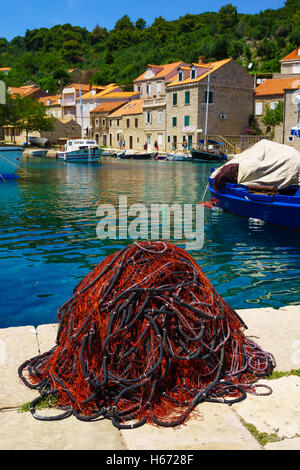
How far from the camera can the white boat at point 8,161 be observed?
29.2 metres

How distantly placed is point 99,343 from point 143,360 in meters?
0.40

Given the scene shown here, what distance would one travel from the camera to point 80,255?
35.1 ft

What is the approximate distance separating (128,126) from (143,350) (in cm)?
6748

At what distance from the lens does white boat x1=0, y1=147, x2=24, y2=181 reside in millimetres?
29234

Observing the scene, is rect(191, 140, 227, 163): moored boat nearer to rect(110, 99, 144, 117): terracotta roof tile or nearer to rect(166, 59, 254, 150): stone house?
rect(166, 59, 254, 150): stone house

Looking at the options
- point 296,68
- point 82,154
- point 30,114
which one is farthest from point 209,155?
point 30,114

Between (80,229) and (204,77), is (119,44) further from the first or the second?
(80,229)

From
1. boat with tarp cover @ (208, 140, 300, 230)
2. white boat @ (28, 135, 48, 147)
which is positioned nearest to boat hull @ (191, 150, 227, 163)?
white boat @ (28, 135, 48, 147)

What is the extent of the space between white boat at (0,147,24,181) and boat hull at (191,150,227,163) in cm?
2434

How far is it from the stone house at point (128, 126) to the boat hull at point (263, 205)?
51157 mm

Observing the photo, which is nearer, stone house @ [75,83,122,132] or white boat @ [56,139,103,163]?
white boat @ [56,139,103,163]

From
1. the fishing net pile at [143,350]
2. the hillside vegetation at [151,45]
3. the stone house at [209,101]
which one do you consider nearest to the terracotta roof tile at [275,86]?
the stone house at [209,101]

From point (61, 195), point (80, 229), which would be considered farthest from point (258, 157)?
point (61, 195)

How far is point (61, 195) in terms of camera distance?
22.3 m
